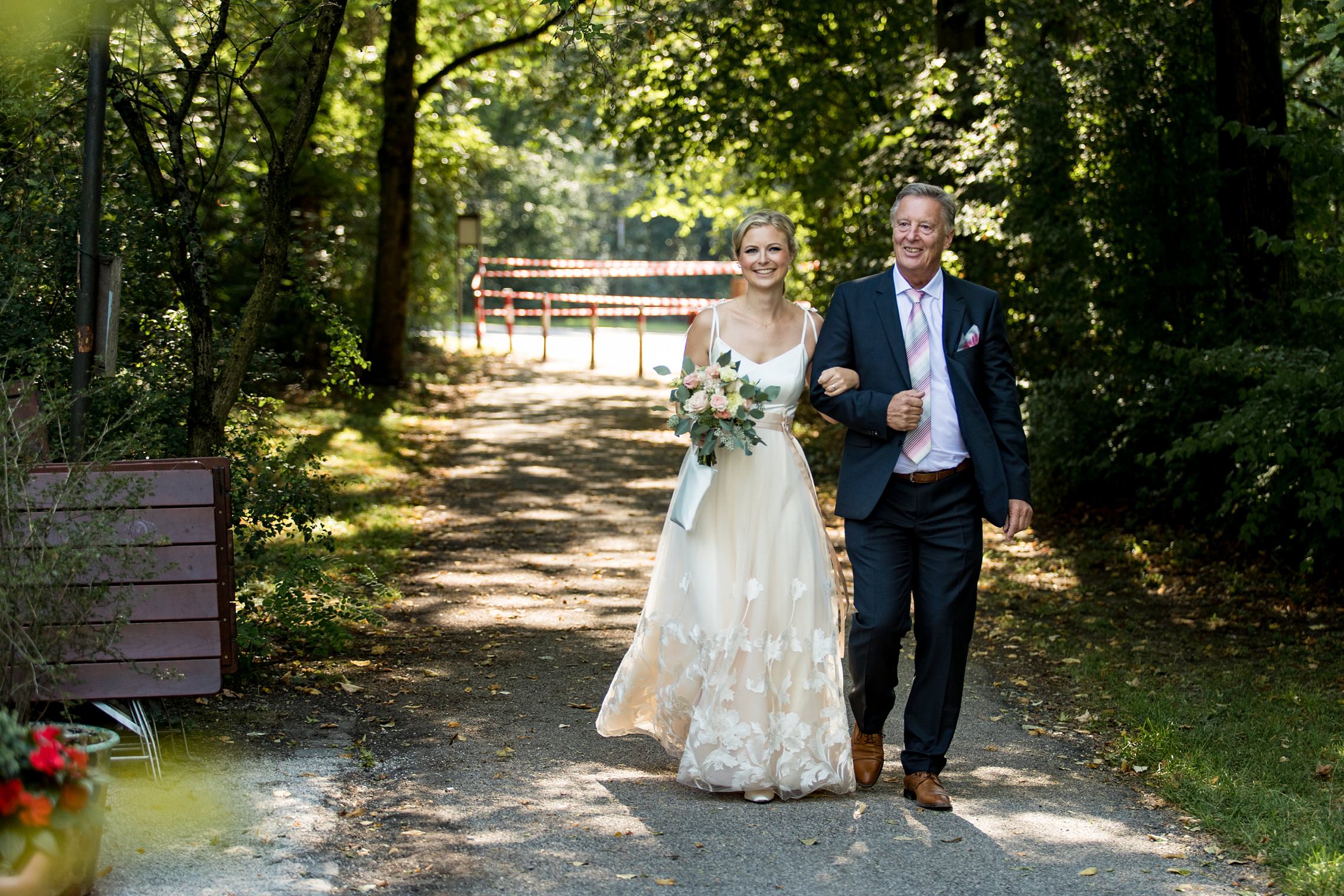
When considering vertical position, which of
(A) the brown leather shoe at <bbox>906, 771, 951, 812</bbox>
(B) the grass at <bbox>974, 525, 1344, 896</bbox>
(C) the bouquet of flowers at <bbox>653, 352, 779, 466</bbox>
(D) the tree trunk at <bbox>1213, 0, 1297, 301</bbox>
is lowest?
(B) the grass at <bbox>974, 525, 1344, 896</bbox>

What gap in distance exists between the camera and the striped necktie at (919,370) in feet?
17.2

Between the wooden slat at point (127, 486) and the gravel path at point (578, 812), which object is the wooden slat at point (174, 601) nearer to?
the wooden slat at point (127, 486)

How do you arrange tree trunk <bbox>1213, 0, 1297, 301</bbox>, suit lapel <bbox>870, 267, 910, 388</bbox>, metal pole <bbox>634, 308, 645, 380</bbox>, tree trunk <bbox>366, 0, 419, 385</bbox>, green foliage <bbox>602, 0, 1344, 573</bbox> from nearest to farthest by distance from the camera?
suit lapel <bbox>870, 267, 910, 388</bbox>, green foliage <bbox>602, 0, 1344, 573</bbox>, tree trunk <bbox>1213, 0, 1297, 301</bbox>, tree trunk <bbox>366, 0, 419, 385</bbox>, metal pole <bbox>634, 308, 645, 380</bbox>

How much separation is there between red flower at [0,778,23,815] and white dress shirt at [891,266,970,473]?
3.09m

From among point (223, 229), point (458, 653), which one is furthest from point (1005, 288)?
point (223, 229)

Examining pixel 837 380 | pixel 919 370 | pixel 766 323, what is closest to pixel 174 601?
pixel 766 323

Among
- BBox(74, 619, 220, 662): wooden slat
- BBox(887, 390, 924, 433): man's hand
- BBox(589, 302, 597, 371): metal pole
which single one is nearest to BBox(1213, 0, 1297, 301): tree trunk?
BBox(887, 390, 924, 433): man's hand

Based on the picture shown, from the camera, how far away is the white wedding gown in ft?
17.4

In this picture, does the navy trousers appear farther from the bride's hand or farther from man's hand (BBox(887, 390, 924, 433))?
the bride's hand

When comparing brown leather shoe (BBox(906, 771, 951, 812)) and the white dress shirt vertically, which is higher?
the white dress shirt

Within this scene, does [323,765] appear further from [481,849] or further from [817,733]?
[817,733]

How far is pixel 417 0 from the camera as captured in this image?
60.1 feet

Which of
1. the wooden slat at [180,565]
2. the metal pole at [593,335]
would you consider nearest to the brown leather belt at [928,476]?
the wooden slat at [180,565]

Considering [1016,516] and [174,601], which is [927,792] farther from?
[174,601]
